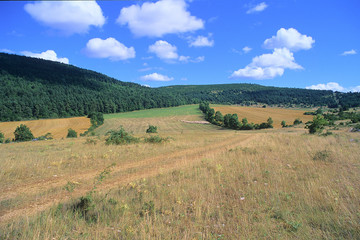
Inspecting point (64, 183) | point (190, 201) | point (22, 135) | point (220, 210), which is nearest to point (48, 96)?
point (22, 135)

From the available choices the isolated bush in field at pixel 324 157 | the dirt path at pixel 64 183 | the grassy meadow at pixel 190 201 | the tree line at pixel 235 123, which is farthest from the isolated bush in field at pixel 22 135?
the tree line at pixel 235 123

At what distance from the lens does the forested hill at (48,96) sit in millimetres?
103231

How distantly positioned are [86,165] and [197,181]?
6.99m

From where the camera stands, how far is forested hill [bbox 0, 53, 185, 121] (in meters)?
103

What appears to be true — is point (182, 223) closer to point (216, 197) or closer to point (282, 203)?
point (216, 197)

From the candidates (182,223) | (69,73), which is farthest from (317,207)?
(69,73)

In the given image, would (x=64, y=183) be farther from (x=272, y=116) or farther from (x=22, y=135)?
(x=272, y=116)

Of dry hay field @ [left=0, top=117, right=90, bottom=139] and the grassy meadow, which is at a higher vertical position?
the grassy meadow

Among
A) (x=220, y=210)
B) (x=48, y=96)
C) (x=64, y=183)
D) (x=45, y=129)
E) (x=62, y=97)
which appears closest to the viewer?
(x=220, y=210)

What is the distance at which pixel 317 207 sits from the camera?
523 cm

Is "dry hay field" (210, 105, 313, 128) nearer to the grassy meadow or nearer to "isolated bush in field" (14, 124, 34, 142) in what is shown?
"isolated bush in field" (14, 124, 34, 142)

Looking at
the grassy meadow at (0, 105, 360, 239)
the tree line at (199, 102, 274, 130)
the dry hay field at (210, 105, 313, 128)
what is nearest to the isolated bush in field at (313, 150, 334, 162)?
the grassy meadow at (0, 105, 360, 239)

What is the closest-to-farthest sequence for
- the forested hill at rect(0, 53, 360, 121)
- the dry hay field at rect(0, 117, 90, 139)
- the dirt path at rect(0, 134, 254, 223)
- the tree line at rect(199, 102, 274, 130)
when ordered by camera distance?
the dirt path at rect(0, 134, 254, 223)
the dry hay field at rect(0, 117, 90, 139)
the tree line at rect(199, 102, 274, 130)
the forested hill at rect(0, 53, 360, 121)

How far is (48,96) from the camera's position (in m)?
123
